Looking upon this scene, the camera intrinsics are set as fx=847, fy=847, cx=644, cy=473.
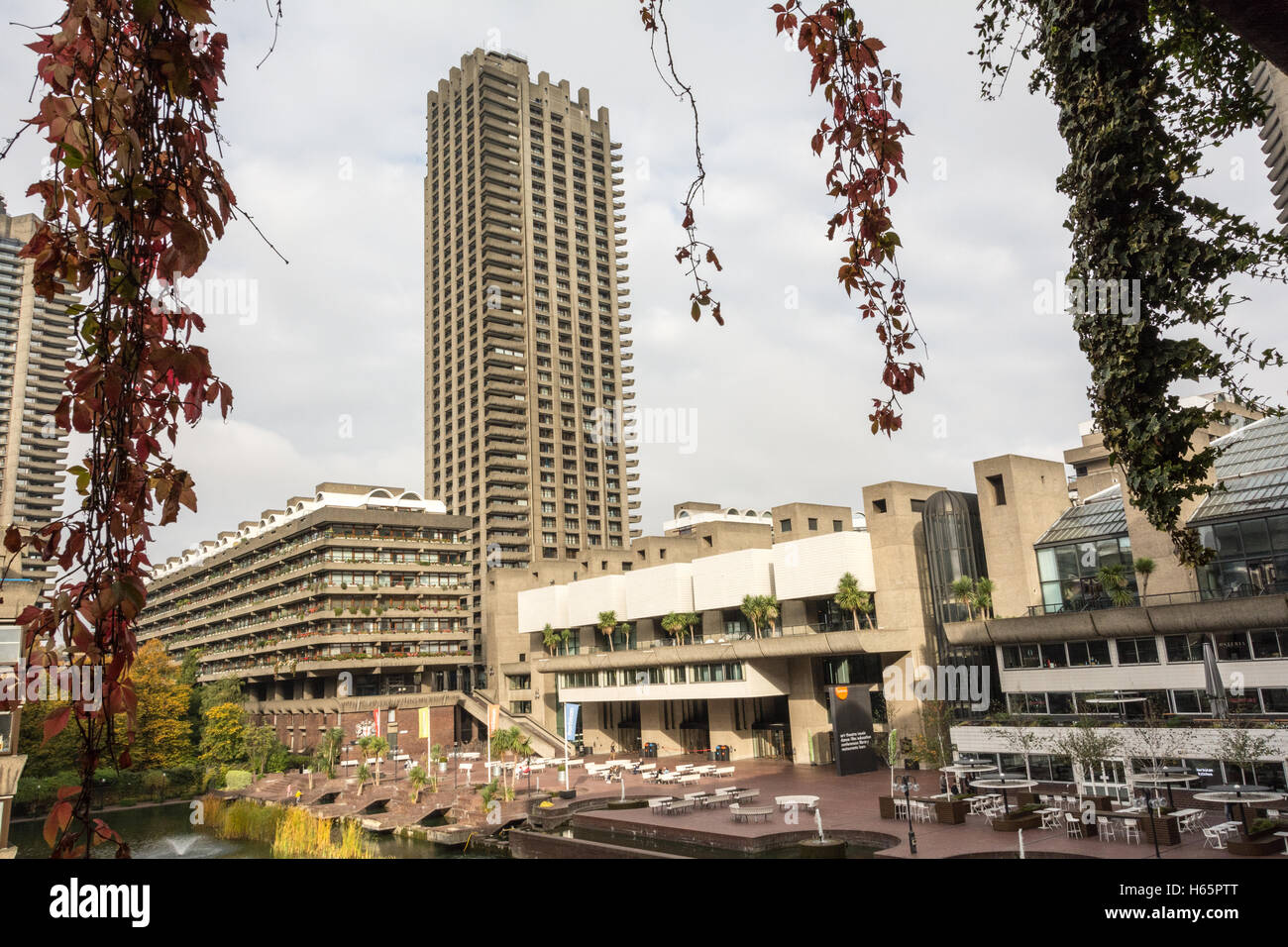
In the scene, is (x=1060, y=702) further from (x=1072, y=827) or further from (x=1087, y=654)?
(x=1072, y=827)

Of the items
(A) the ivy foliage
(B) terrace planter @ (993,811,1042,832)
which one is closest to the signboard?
(B) terrace planter @ (993,811,1042,832)

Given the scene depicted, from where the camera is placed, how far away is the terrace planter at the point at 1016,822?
2406 cm

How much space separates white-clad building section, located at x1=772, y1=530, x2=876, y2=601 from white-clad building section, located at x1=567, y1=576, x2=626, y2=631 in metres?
15.1

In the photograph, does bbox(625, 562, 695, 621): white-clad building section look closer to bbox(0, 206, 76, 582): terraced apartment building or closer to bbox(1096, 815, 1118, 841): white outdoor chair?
bbox(1096, 815, 1118, 841): white outdoor chair

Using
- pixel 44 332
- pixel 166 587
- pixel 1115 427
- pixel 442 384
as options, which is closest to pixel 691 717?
pixel 1115 427

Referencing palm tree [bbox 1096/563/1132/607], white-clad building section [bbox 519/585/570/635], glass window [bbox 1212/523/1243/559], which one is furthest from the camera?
white-clad building section [bbox 519/585/570/635]

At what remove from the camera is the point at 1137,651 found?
31188 mm

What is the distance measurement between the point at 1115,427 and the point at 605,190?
125 metres

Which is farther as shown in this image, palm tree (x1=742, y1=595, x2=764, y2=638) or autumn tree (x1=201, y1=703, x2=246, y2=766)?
autumn tree (x1=201, y1=703, x2=246, y2=766)

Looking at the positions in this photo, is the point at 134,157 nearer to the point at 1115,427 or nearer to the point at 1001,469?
the point at 1115,427

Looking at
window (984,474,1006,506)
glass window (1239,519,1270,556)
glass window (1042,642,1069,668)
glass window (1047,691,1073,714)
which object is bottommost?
glass window (1047,691,1073,714)

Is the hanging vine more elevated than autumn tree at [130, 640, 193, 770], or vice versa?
the hanging vine

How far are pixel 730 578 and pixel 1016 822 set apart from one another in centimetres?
2804

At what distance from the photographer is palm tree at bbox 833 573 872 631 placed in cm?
4397
